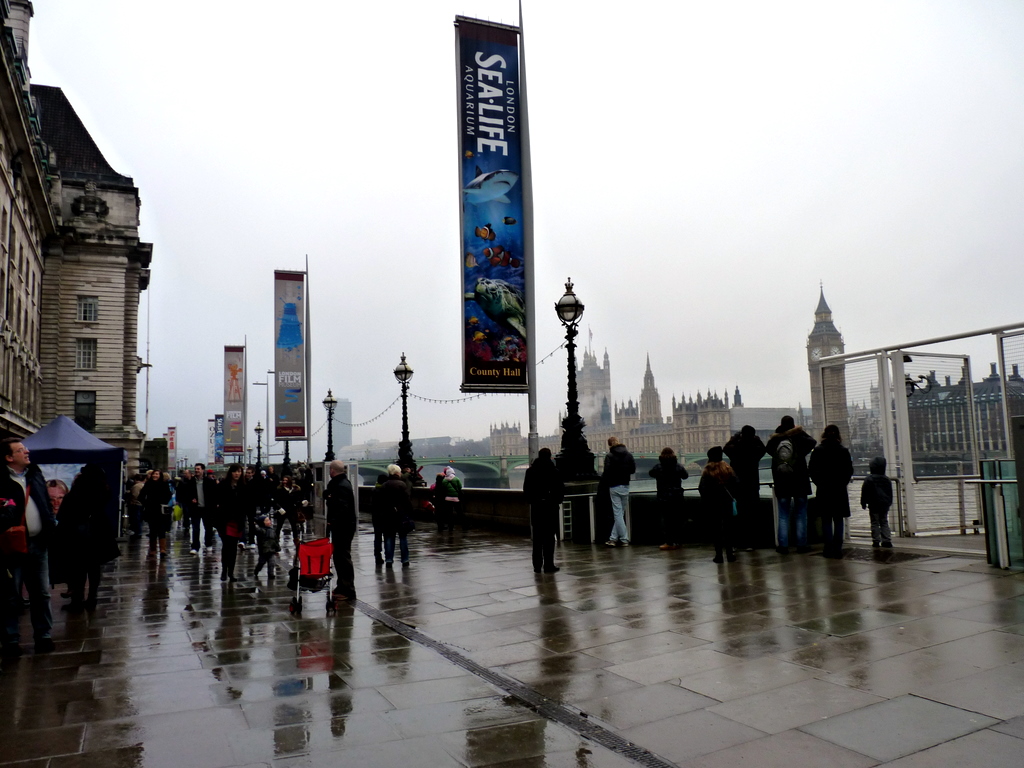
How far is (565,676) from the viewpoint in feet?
19.6

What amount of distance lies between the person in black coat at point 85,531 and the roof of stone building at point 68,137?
59.9 m

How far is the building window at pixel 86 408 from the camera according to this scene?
5534cm

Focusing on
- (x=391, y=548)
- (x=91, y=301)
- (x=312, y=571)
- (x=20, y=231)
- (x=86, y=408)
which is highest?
(x=20, y=231)

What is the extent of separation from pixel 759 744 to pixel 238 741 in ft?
9.57

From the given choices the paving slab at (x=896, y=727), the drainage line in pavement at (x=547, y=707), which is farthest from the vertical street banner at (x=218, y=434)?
the paving slab at (x=896, y=727)

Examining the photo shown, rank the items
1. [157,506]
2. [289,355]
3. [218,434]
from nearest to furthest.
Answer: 1. [157,506]
2. [289,355]
3. [218,434]

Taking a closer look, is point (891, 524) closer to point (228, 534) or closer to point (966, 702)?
point (966, 702)

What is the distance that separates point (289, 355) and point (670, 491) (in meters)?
19.0

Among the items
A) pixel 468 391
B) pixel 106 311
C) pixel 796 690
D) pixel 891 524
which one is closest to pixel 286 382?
pixel 468 391

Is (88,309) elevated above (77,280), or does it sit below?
below

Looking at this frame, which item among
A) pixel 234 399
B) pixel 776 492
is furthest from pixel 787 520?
pixel 234 399

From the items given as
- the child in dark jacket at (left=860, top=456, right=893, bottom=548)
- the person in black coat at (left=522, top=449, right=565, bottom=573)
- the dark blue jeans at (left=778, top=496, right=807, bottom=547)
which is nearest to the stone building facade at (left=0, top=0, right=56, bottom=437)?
the person in black coat at (left=522, top=449, right=565, bottom=573)

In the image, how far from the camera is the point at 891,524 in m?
11.9

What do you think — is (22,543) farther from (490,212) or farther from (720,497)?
(490,212)
